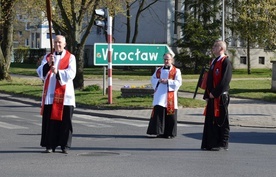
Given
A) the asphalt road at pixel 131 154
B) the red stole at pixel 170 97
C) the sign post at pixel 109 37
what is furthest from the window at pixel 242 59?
the red stole at pixel 170 97

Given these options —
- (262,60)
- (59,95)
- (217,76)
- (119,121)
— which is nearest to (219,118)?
(217,76)

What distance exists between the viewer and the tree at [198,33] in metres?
48.3

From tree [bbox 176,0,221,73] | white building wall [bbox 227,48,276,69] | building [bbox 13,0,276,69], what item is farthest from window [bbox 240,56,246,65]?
tree [bbox 176,0,221,73]

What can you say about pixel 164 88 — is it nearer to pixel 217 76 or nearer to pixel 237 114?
pixel 217 76

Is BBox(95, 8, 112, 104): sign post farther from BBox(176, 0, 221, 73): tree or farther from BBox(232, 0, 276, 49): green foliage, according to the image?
BBox(176, 0, 221, 73): tree

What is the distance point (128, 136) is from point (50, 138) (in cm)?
364

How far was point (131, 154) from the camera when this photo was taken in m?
11.9

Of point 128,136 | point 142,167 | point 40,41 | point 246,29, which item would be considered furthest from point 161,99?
point 40,41

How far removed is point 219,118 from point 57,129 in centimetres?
277

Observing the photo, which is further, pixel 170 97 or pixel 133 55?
pixel 133 55

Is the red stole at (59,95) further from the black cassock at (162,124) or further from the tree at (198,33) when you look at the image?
the tree at (198,33)

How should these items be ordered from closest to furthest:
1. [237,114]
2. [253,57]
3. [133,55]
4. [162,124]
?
[162,124]
[237,114]
[133,55]
[253,57]

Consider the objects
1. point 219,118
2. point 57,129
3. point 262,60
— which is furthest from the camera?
point 262,60

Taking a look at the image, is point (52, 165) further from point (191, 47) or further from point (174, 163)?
point (191, 47)
